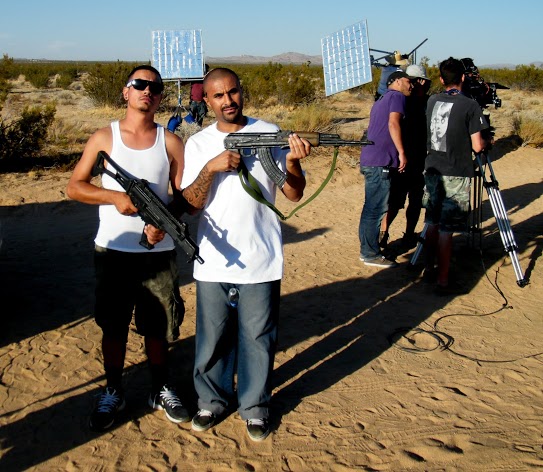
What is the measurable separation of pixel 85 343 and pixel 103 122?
46.6 ft

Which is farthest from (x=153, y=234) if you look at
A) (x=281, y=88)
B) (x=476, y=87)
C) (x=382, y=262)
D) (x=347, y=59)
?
(x=281, y=88)

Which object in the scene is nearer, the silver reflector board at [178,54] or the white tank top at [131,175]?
the white tank top at [131,175]

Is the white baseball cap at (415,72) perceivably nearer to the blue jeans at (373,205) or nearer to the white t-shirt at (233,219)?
the blue jeans at (373,205)

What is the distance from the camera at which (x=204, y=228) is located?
3.19 m

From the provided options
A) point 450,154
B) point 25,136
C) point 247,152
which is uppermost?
point 247,152

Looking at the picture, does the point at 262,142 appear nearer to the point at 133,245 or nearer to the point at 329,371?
the point at 133,245

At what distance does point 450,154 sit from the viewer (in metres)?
5.52

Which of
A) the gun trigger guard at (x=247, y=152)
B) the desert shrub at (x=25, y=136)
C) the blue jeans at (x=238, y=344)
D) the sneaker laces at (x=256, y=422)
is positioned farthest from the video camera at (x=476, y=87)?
the desert shrub at (x=25, y=136)

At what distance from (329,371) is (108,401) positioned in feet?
5.07

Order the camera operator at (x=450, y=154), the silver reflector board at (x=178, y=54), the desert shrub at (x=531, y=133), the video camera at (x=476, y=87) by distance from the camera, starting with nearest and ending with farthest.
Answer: the camera operator at (x=450, y=154) → the video camera at (x=476, y=87) → the silver reflector board at (x=178, y=54) → the desert shrub at (x=531, y=133)

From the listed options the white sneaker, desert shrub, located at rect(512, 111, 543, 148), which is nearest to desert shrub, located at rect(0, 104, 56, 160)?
the white sneaker

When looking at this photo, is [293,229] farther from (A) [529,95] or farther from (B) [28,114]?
(A) [529,95]

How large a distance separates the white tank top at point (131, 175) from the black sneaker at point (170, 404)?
3.00ft

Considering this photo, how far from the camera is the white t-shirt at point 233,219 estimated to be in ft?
10.1
